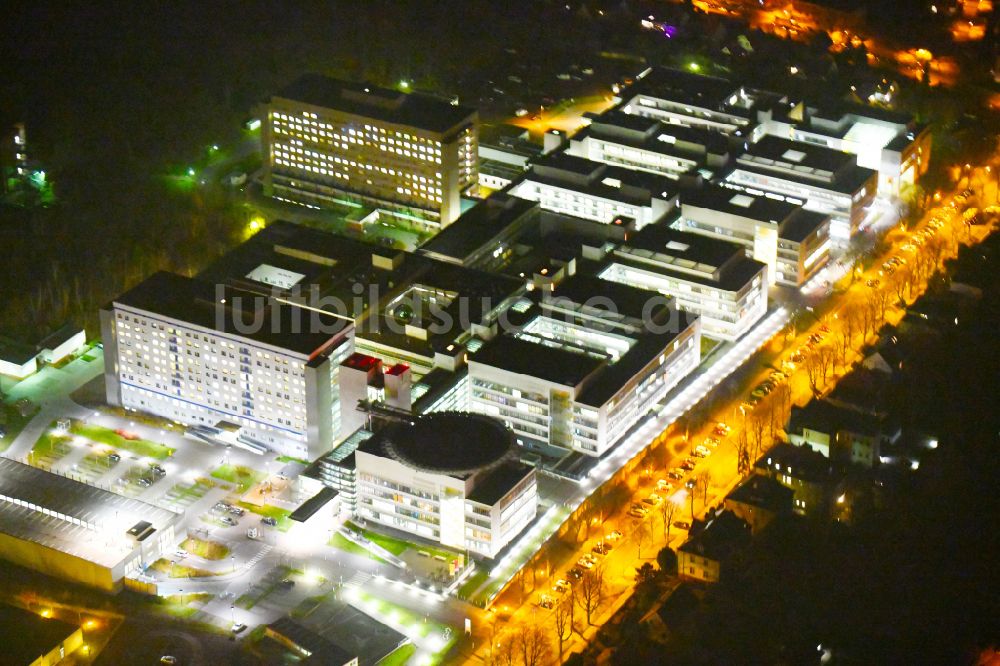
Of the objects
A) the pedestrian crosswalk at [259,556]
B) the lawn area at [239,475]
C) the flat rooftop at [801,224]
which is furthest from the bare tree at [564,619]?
the flat rooftop at [801,224]

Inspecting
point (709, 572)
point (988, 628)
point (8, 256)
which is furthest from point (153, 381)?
point (988, 628)

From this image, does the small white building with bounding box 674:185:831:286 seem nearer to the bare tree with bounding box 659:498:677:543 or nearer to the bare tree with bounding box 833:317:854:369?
the bare tree with bounding box 833:317:854:369

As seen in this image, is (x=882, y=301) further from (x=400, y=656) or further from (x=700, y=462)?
(x=400, y=656)

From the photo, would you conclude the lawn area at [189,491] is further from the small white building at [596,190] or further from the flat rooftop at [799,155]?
the flat rooftop at [799,155]

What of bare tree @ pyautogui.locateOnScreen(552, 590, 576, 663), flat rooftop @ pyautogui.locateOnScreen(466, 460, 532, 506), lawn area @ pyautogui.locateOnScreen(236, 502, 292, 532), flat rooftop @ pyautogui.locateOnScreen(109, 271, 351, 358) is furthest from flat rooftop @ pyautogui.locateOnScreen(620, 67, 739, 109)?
bare tree @ pyautogui.locateOnScreen(552, 590, 576, 663)

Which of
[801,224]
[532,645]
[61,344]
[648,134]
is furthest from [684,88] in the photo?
[532,645]

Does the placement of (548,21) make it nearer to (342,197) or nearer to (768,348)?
(342,197)

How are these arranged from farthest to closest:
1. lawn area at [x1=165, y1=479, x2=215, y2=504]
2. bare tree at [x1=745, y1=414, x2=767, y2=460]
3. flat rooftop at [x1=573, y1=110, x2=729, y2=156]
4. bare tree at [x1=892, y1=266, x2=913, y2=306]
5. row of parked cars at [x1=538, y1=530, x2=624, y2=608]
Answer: flat rooftop at [x1=573, y1=110, x2=729, y2=156], bare tree at [x1=892, y1=266, x2=913, y2=306], bare tree at [x1=745, y1=414, x2=767, y2=460], lawn area at [x1=165, y1=479, x2=215, y2=504], row of parked cars at [x1=538, y1=530, x2=624, y2=608]

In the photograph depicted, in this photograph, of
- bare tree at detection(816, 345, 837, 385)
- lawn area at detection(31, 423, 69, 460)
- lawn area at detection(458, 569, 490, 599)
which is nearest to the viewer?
lawn area at detection(458, 569, 490, 599)
